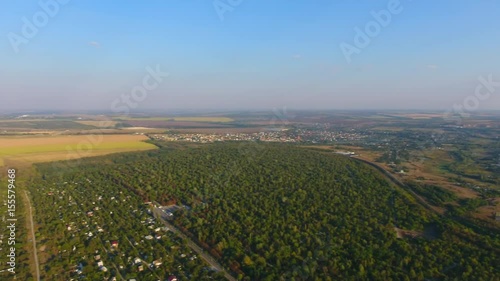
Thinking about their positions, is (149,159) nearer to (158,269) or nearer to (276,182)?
(276,182)

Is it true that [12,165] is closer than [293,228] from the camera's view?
No

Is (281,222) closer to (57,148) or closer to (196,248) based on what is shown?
(196,248)

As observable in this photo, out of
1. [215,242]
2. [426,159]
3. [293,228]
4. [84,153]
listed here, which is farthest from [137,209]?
[426,159]

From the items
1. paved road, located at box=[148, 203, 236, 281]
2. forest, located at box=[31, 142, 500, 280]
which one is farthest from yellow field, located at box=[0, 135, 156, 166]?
paved road, located at box=[148, 203, 236, 281]

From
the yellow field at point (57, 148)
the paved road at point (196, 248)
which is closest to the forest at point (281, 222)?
the paved road at point (196, 248)

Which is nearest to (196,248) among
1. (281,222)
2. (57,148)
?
(281,222)

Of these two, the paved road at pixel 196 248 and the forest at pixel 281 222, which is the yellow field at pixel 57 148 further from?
the paved road at pixel 196 248
